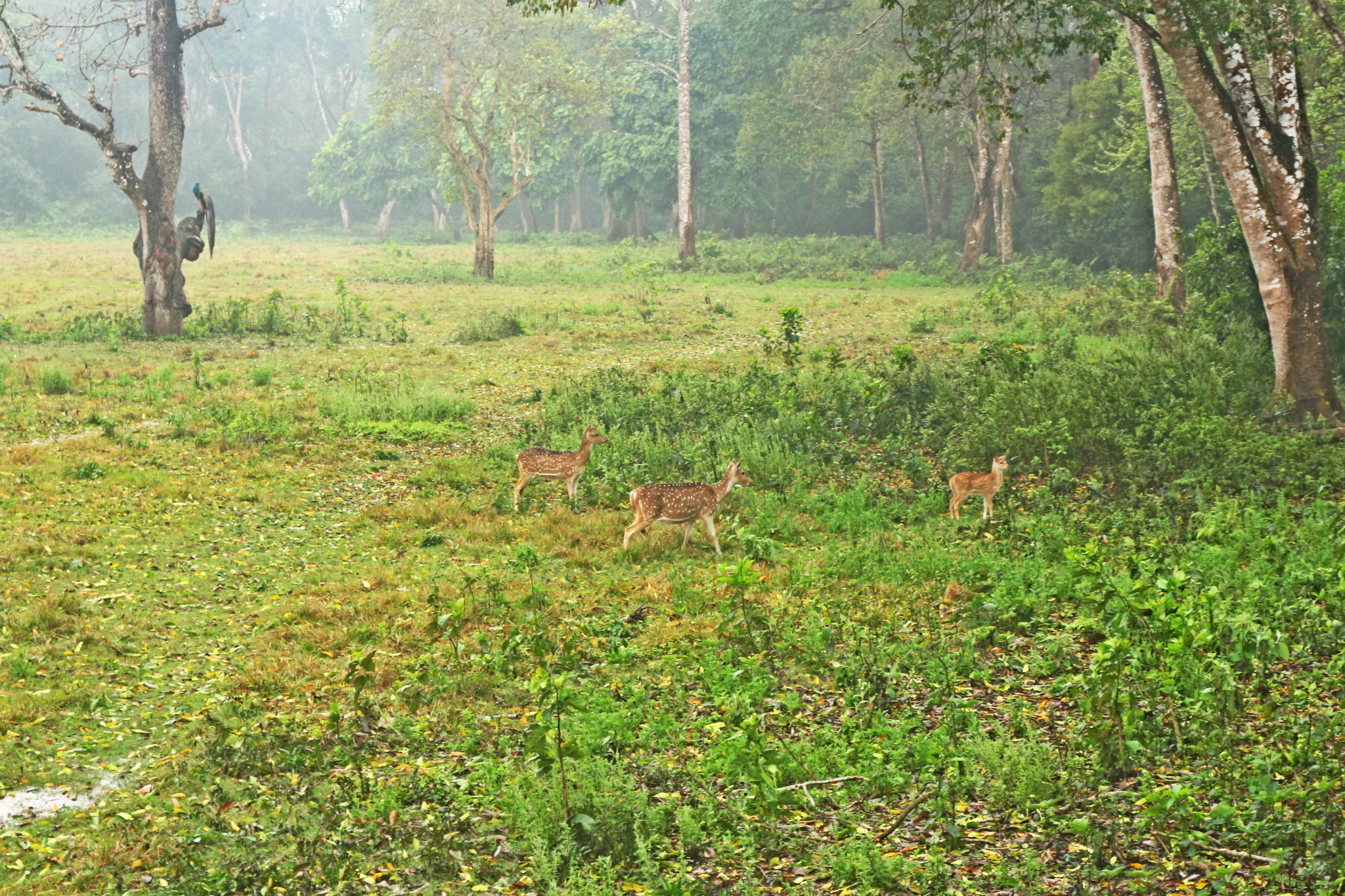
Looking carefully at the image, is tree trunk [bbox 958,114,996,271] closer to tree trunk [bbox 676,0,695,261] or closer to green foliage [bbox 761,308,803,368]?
tree trunk [bbox 676,0,695,261]

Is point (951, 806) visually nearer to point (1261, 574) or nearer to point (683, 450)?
point (1261, 574)

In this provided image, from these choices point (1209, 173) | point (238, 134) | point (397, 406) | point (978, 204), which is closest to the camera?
point (397, 406)

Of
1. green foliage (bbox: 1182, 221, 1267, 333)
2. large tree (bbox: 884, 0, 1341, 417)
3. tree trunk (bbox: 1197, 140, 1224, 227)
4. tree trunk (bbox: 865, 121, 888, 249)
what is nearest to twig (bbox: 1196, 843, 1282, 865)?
large tree (bbox: 884, 0, 1341, 417)

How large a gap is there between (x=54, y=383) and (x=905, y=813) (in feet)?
59.2

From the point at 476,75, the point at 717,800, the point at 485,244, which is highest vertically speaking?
the point at 476,75

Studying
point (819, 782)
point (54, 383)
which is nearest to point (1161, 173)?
point (819, 782)

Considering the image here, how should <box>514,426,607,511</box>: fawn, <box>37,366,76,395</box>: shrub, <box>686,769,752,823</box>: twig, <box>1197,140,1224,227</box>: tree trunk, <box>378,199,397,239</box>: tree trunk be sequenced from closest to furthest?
<box>686,769,752,823</box>: twig → <box>514,426,607,511</box>: fawn → <box>37,366,76,395</box>: shrub → <box>1197,140,1224,227</box>: tree trunk → <box>378,199,397,239</box>: tree trunk

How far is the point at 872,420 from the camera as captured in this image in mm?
16266

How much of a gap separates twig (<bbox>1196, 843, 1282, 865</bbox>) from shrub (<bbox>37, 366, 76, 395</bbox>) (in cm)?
1925

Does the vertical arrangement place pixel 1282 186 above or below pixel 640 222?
below

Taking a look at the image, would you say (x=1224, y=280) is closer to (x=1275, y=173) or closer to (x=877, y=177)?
(x=1275, y=173)

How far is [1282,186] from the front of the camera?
46.3 feet

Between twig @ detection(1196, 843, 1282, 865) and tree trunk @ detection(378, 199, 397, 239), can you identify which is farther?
tree trunk @ detection(378, 199, 397, 239)

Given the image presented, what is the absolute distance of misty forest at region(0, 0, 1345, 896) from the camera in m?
6.45
